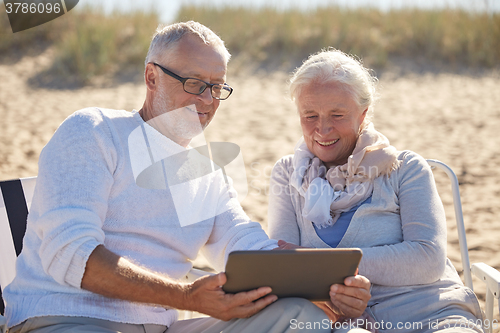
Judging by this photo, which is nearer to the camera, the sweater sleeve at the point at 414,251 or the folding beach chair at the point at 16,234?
the sweater sleeve at the point at 414,251

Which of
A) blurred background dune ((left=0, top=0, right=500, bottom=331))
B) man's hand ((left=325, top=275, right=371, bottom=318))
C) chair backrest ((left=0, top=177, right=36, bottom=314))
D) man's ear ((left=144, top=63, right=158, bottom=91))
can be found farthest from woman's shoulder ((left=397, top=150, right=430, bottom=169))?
blurred background dune ((left=0, top=0, right=500, bottom=331))

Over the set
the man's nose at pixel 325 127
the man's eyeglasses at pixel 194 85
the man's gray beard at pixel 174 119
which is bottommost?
the man's nose at pixel 325 127

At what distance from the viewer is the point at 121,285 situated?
1.72 meters

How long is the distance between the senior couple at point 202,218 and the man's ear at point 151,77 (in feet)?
0.04

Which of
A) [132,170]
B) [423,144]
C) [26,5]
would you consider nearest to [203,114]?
[132,170]

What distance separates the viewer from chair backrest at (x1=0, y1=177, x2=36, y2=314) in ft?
7.48

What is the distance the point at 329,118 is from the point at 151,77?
3.01 feet

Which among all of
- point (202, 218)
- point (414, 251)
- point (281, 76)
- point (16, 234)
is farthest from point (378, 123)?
point (16, 234)

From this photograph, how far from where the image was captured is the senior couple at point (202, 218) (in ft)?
5.66

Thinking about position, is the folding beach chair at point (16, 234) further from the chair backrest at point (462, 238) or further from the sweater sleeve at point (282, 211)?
the sweater sleeve at point (282, 211)

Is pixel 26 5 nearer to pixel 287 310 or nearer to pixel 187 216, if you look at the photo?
pixel 187 216

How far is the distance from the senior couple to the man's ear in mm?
A: 13

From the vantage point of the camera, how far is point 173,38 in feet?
7.29

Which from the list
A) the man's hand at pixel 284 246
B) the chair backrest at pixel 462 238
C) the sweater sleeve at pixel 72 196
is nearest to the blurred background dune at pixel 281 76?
the chair backrest at pixel 462 238
